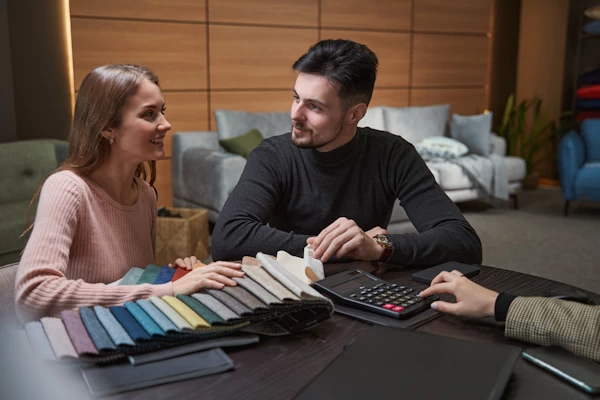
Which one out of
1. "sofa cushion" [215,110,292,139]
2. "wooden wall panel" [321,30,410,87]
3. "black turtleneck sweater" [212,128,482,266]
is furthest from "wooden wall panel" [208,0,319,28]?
"black turtleneck sweater" [212,128,482,266]

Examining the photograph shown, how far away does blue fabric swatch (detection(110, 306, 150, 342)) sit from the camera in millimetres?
882

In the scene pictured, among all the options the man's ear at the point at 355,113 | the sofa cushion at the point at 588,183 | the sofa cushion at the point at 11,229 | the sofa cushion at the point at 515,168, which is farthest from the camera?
the sofa cushion at the point at 515,168

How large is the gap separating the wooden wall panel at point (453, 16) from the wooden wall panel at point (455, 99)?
0.63 m

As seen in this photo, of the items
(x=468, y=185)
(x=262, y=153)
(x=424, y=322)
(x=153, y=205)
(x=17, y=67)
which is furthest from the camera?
(x=468, y=185)

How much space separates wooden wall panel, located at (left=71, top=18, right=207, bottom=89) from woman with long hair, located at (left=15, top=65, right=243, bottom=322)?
9.48ft

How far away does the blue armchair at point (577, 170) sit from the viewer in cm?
511

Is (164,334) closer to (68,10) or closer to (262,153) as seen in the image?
(262,153)

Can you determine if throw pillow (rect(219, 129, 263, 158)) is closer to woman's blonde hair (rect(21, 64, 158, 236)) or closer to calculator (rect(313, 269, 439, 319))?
woman's blonde hair (rect(21, 64, 158, 236))

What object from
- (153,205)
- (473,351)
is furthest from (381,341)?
(153,205)

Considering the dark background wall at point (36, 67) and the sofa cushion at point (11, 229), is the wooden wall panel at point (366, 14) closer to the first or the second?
the dark background wall at point (36, 67)

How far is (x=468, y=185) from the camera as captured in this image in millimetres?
5164

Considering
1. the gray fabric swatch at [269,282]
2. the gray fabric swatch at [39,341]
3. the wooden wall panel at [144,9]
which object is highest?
the wooden wall panel at [144,9]

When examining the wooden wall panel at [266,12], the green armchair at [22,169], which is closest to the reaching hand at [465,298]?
the green armchair at [22,169]

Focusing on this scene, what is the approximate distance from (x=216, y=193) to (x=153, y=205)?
7.59 feet
